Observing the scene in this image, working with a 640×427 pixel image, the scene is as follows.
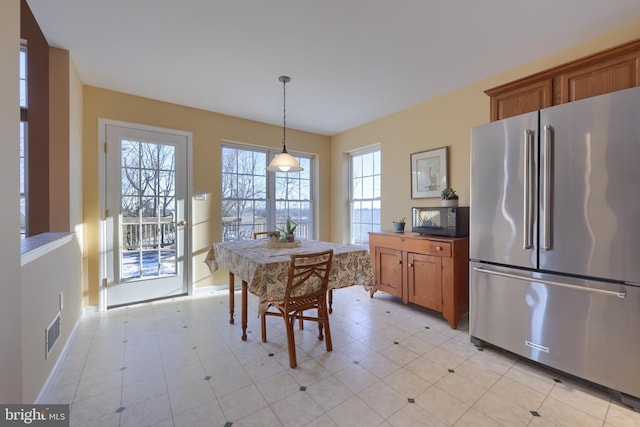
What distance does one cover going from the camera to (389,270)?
10.9 ft

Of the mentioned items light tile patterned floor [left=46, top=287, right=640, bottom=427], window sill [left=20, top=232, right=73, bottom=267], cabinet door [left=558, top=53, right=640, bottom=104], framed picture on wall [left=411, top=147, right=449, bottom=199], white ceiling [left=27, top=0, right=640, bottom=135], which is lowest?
light tile patterned floor [left=46, top=287, right=640, bottom=427]

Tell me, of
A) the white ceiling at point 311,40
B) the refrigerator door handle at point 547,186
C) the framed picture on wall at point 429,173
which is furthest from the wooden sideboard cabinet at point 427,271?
the white ceiling at point 311,40

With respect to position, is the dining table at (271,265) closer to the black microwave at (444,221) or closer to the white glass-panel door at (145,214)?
the black microwave at (444,221)

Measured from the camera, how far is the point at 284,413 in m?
1.60

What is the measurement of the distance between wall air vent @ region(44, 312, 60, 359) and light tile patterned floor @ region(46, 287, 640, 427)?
0.23 metres

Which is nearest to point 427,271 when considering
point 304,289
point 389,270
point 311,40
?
point 389,270

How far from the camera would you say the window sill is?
1521 millimetres

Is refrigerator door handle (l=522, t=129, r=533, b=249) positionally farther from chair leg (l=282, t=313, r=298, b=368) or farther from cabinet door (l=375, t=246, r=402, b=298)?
chair leg (l=282, t=313, r=298, b=368)

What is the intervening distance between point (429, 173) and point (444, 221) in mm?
825

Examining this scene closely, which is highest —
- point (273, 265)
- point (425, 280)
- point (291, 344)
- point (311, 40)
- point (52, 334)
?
point (311, 40)

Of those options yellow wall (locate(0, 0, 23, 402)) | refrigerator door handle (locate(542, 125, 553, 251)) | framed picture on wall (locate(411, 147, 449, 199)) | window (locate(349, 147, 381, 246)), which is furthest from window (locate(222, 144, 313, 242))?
refrigerator door handle (locate(542, 125, 553, 251))

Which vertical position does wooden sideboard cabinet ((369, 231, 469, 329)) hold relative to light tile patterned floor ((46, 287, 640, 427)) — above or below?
above

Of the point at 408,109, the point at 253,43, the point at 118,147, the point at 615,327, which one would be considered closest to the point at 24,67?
the point at 118,147

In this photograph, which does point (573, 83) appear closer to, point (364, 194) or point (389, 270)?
point (389, 270)
